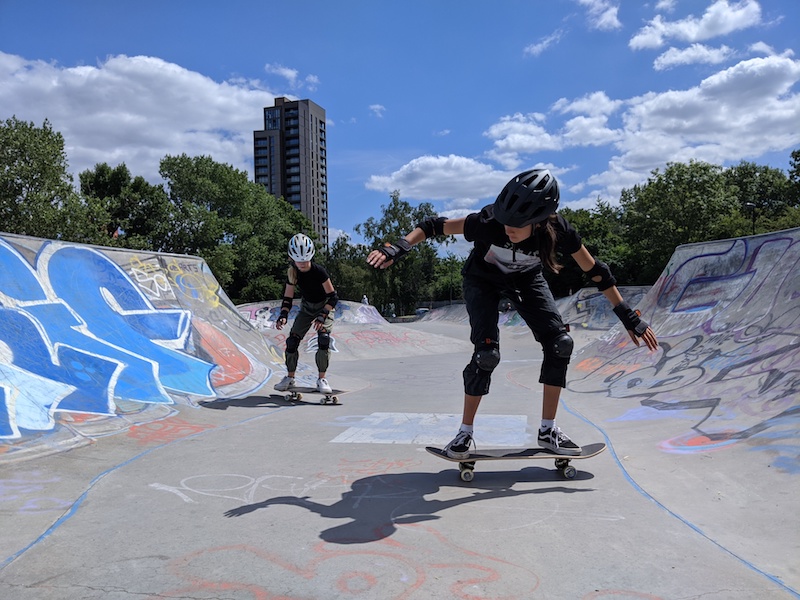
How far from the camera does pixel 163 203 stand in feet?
131

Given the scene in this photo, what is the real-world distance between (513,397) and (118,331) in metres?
5.56

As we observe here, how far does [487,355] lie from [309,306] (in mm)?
5091

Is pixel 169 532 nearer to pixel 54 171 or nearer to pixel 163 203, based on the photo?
pixel 54 171

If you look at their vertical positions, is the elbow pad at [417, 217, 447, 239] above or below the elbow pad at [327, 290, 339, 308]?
above

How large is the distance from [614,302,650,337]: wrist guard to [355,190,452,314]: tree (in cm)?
5094

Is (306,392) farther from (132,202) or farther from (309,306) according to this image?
(132,202)

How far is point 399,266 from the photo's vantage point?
62.1 meters

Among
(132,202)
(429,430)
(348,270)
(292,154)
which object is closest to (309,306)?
(429,430)

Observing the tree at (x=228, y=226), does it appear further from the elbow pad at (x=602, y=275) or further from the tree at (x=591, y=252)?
the elbow pad at (x=602, y=275)

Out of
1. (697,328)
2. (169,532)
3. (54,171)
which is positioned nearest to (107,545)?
(169,532)

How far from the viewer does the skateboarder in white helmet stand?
8.31m

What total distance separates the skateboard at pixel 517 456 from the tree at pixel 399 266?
5096cm

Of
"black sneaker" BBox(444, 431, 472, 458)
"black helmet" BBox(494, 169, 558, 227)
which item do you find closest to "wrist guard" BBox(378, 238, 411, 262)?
"black helmet" BBox(494, 169, 558, 227)

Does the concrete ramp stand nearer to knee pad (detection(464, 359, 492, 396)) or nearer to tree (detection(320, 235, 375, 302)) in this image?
knee pad (detection(464, 359, 492, 396))
